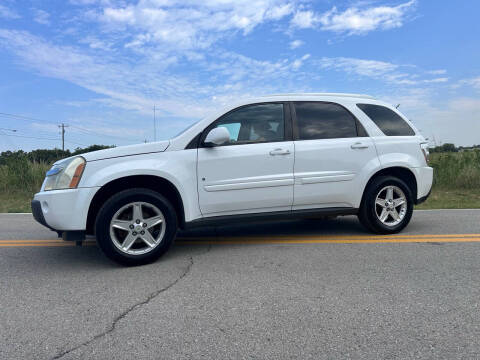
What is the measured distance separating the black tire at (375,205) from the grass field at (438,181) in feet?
13.4

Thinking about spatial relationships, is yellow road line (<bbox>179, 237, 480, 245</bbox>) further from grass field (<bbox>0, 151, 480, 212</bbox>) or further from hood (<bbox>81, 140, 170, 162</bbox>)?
grass field (<bbox>0, 151, 480, 212</bbox>)

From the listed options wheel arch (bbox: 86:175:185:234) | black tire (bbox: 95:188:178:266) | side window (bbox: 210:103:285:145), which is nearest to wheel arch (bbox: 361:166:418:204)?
side window (bbox: 210:103:285:145)

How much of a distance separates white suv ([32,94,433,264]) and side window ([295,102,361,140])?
0.01 m

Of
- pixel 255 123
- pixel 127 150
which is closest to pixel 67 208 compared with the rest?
pixel 127 150

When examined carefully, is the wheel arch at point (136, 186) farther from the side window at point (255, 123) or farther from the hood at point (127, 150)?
the side window at point (255, 123)

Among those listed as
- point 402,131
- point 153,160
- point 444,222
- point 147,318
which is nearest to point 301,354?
point 147,318

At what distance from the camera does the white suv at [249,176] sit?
377cm

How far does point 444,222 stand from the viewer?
19.5 feet

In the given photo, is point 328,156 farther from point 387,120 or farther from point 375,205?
point 387,120

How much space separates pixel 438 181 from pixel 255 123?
8723mm

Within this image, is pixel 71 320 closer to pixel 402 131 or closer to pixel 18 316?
pixel 18 316

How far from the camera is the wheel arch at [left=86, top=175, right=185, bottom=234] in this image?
12.8 ft

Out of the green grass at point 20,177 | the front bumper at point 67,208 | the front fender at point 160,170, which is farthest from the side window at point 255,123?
the green grass at point 20,177

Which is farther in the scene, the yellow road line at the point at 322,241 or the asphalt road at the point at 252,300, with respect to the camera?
the yellow road line at the point at 322,241
